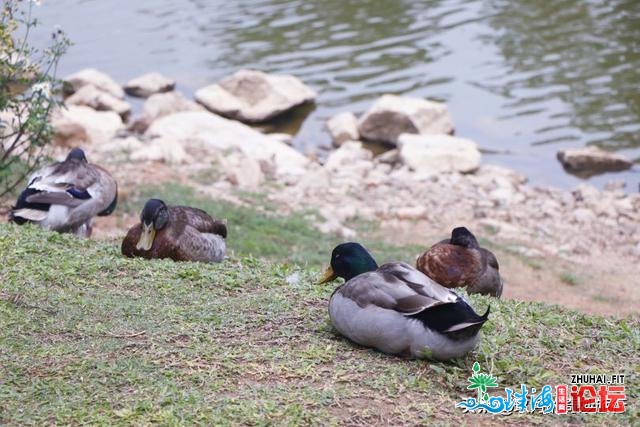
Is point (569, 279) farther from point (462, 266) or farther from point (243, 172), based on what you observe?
point (243, 172)

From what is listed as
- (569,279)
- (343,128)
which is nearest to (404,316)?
(569,279)

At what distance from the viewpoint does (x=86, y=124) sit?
715 inches

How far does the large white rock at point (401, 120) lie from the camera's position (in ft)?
Result: 63.4

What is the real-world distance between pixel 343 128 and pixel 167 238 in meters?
11.8

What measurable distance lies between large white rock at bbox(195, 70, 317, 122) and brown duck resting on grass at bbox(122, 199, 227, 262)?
12.7m

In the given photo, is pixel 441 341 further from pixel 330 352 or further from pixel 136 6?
pixel 136 6

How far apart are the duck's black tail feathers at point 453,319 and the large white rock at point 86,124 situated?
1154 centimetres

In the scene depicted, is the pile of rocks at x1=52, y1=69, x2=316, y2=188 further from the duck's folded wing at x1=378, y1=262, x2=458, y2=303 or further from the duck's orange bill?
the duck's folded wing at x1=378, y1=262, x2=458, y2=303

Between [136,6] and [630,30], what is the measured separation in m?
14.5

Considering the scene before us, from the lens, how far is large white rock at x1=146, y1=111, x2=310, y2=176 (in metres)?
16.6

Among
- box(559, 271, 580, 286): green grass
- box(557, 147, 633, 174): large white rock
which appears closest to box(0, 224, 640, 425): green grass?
box(559, 271, 580, 286): green grass

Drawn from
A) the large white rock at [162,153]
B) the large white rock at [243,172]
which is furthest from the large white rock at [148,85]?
the large white rock at [243,172]

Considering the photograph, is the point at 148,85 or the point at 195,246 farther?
the point at 148,85

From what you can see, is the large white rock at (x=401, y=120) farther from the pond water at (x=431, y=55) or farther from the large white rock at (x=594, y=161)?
the large white rock at (x=594, y=161)
